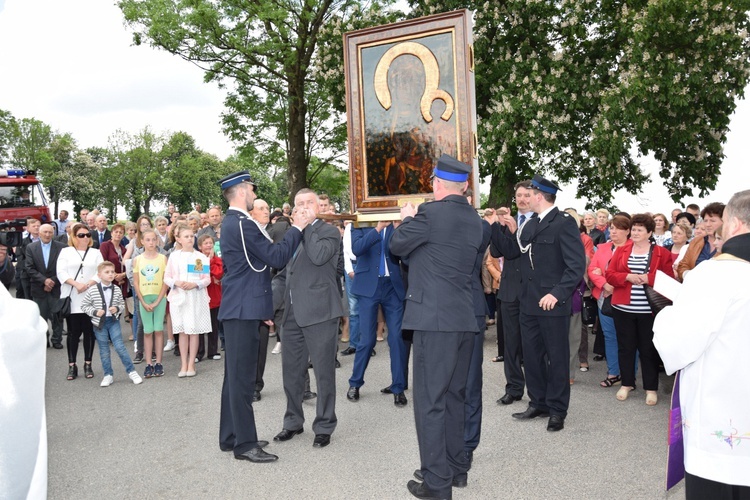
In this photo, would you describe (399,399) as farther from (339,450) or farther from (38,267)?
(38,267)

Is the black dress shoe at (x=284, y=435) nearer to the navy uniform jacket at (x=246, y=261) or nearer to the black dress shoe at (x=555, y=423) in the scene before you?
the navy uniform jacket at (x=246, y=261)

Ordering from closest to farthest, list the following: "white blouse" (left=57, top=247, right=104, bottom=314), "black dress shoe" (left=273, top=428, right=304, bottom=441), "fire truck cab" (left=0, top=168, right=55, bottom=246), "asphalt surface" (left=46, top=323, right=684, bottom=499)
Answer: "asphalt surface" (left=46, top=323, right=684, bottom=499) → "black dress shoe" (left=273, top=428, right=304, bottom=441) → "white blouse" (left=57, top=247, right=104, bottom=314) → "fire truck cab" (left=0, top=168, right=55, bottom=246)

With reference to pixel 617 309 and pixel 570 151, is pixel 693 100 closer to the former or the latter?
pixel 570 151

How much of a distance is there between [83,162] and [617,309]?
7950 cm

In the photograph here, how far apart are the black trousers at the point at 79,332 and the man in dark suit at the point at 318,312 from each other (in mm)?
3789

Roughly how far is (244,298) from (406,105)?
8.25 feet

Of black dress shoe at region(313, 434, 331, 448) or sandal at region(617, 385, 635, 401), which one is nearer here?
black dress shoe at region(313, 434, 331, 448)

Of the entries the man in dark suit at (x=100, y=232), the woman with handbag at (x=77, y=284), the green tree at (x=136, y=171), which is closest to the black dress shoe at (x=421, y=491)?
the woman with handbag at (x=77, y=284)

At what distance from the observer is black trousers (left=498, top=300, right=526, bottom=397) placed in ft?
22.0

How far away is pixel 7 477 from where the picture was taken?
1.68m

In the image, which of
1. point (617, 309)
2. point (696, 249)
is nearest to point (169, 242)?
point (617, 309)

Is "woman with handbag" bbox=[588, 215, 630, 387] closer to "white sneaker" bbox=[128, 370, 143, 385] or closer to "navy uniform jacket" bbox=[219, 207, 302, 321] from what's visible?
"navy uniform jacket" bbox=[219, 207, 302, 321]

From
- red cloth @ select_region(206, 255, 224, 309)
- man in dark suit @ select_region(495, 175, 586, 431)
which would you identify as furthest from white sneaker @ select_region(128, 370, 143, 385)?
man in dark suit @ select_region(495, 175, 586, 431)

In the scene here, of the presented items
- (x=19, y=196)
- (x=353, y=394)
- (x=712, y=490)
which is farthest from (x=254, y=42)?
(x=712, y=490)
